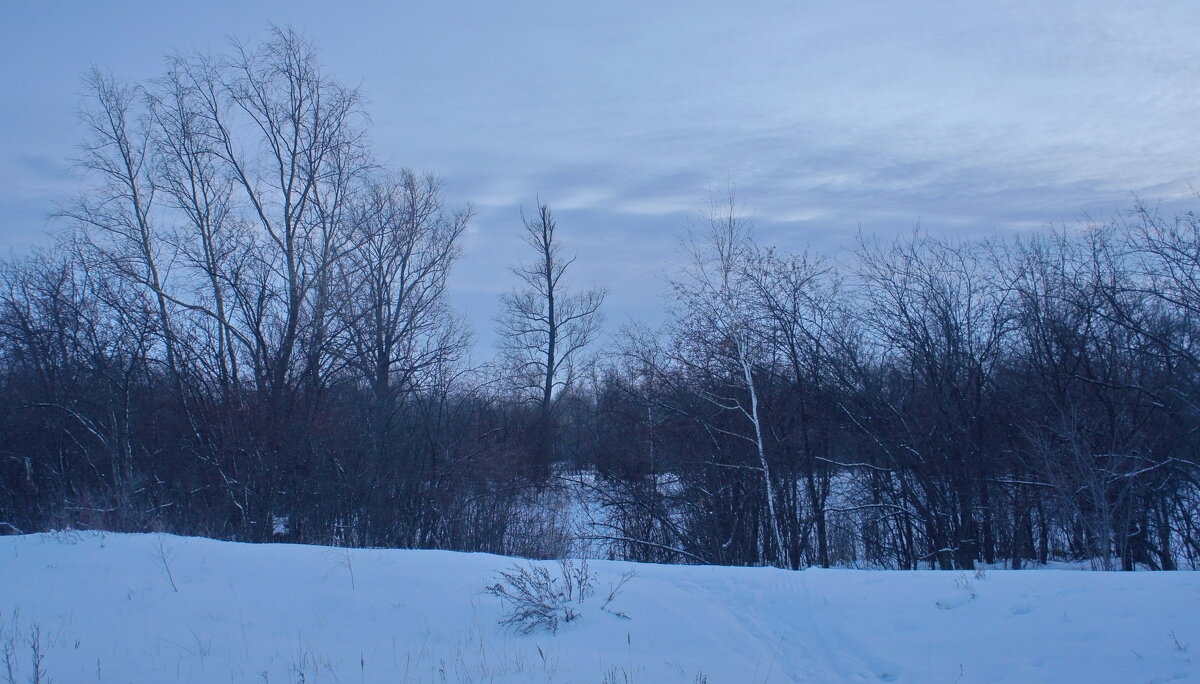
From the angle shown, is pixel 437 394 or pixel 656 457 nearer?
pixel 656 457

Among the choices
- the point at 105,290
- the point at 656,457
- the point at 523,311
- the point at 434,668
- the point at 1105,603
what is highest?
the point at 523,311

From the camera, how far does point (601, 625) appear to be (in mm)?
6520

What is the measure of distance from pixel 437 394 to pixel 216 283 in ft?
24.8

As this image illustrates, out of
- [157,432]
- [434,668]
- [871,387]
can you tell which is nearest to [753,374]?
[871,387]

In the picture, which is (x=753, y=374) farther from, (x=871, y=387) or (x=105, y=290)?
(x=105, y=290)

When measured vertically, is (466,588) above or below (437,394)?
below

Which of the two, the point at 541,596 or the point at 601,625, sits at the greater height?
the point at 541,596

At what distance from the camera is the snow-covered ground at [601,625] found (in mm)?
5590

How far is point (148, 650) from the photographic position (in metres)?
5.97

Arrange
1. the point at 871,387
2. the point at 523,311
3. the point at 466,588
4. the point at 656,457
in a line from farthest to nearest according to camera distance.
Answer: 1. the point at 523,311
2. the point at 656,457
3. the point at 871,387
4. the point at 466,588

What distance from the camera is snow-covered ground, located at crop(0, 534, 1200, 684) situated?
5.59m

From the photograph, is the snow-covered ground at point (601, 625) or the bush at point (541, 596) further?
the bush at point (541, 596)

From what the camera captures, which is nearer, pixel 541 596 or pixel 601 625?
pixel 601 625

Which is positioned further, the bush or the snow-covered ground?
the bush
